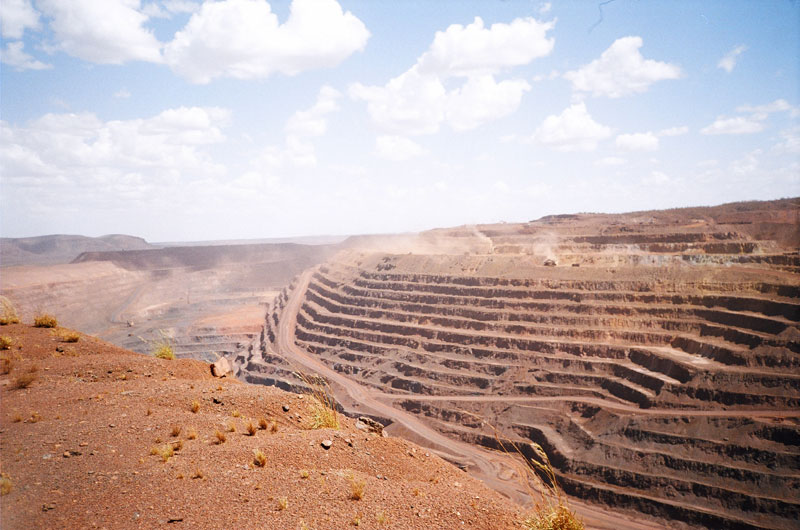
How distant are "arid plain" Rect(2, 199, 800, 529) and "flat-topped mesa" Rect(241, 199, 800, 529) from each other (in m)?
0.14

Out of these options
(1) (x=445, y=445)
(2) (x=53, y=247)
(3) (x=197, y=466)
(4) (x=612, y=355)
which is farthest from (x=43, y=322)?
(2) (x=53, y=247)

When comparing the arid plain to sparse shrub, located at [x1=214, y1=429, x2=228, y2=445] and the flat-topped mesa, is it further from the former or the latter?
sparse shrub, located at [x1=214, y1=429, x2=228, y2=445]

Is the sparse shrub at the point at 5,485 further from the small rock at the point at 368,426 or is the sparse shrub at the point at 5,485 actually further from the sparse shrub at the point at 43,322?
the sparse shrub at the point at 43,322

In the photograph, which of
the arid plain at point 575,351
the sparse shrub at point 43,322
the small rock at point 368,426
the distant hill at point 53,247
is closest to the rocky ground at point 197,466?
the arid plain at point 575,351

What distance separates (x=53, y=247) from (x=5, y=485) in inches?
8260

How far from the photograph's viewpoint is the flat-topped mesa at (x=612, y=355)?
89.8ft

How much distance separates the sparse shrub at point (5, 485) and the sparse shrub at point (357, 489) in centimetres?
460

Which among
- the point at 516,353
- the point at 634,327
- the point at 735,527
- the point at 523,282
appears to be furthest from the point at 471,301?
the point at 735,527

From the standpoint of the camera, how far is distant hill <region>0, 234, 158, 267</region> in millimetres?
150812

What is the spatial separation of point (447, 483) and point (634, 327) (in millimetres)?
40117

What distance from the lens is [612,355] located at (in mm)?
40312

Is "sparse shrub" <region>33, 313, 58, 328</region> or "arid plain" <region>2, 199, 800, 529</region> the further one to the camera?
"arid plain" <region>2, 199, 800, 529</region>

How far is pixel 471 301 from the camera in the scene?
2136 inches

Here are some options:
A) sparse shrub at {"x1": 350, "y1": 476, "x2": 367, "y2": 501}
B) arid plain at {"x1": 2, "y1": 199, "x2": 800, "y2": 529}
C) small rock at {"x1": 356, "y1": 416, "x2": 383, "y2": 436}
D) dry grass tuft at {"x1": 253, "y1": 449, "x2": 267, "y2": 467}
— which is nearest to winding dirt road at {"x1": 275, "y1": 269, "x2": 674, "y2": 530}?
arid plain at {"x1": 2, "y1": 199, "x2": 800, "y2": 529}
